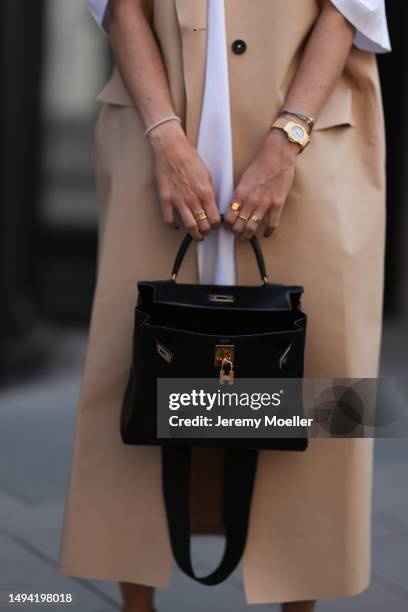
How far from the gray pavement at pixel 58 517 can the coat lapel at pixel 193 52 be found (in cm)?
116

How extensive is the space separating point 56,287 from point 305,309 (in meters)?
3.92

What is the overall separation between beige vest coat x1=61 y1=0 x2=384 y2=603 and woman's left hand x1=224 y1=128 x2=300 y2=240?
49mm

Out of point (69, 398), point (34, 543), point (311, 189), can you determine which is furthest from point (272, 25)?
point (69, 398)

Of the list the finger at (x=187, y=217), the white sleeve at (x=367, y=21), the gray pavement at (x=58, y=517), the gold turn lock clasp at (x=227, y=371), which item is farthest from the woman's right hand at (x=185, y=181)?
the gray pavement at (x=58, y=517)

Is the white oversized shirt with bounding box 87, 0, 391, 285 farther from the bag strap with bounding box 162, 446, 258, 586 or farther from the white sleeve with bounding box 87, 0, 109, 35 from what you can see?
the bag strap with bounding box 162, 446, 258, 586

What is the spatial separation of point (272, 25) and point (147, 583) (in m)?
1.12

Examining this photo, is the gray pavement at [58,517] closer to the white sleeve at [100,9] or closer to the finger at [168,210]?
the finger at [168,210]

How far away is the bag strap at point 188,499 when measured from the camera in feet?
7.26

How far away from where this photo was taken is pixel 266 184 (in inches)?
83.0

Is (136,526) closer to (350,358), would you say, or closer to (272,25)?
(350,358)

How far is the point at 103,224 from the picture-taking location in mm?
2283

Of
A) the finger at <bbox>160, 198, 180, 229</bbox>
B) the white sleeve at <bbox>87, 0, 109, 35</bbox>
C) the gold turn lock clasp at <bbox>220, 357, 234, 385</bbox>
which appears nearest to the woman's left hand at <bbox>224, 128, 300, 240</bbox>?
the finger at <bbox>160, 198, 180, 229</bbox>

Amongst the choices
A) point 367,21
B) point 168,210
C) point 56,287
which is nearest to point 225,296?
point 168,210

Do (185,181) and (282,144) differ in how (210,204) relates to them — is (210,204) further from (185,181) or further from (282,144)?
(282,144)
